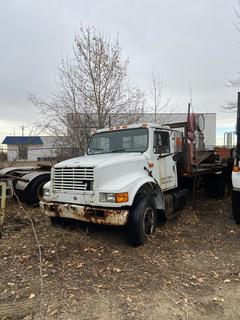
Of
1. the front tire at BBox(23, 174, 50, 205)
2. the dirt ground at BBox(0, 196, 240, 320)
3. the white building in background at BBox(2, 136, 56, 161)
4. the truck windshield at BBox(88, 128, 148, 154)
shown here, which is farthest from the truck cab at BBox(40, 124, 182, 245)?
the white building in background at BBox(2, 136, 56, 161)

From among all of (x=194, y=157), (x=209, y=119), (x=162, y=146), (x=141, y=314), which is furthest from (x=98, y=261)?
(x=209, y=119)

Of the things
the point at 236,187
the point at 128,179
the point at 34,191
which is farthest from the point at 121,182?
the point at 34,191

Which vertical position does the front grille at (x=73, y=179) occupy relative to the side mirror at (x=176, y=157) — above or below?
below

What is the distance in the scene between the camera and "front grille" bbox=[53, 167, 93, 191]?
5355mm

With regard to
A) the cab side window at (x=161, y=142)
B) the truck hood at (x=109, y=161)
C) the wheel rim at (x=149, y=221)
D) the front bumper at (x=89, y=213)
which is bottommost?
the wheel rim at (x=149, y=221)

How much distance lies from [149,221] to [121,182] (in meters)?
1.08

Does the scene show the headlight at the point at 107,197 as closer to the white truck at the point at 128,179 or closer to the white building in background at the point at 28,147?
the white truck at the point at 128,179

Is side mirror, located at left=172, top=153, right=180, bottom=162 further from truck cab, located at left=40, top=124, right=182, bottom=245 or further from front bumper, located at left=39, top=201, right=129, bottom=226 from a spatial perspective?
front bumper, located at left=39, top=201, right=129, bottom=226

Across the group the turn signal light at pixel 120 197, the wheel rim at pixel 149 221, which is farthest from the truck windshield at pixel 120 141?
the turn signal light at pixel 120 197

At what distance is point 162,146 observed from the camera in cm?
685

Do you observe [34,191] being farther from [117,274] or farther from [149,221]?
[117,274]

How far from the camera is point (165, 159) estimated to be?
22.6 ft

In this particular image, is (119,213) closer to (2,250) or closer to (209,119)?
(2,250)

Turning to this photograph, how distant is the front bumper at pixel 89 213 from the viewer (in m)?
5.07
